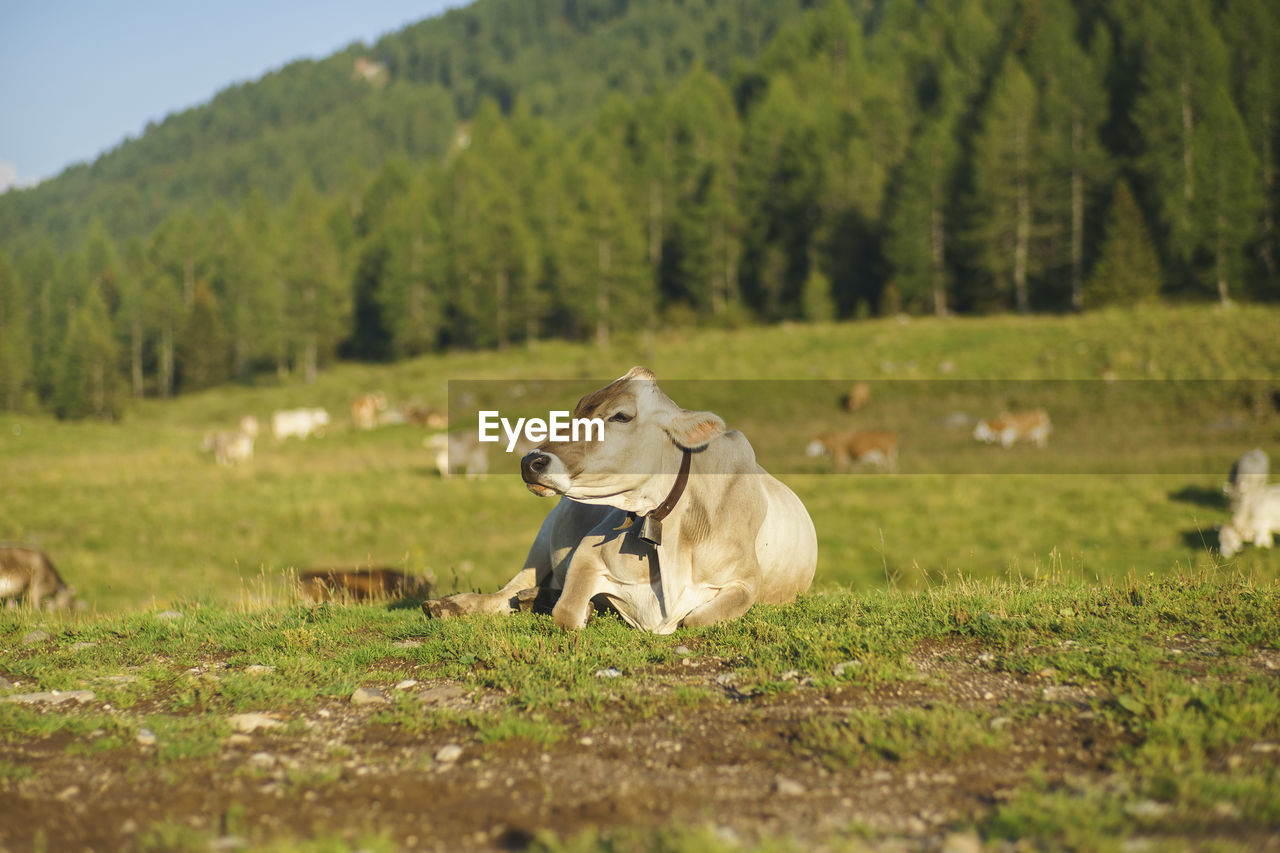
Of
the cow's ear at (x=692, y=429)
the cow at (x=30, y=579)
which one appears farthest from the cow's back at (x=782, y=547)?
the cow at (x=30, y=579)

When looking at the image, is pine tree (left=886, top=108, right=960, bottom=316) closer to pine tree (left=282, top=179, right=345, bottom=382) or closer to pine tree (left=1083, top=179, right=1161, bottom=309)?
pine tree (left=1083, top=179, right=1161, bottom=309)

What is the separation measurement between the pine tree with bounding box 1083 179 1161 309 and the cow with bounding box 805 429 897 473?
37.4m

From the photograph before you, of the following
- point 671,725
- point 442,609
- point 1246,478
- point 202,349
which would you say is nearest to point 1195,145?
point 1246,478

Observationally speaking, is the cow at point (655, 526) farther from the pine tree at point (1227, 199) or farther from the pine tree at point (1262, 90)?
the pine tree at point (1262, 90)

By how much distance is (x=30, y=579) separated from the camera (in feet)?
49.3

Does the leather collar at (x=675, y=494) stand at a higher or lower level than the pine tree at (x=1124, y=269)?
lower

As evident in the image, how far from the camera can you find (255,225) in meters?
114

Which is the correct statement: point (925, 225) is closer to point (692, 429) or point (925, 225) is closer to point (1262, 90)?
point (1262, 90)

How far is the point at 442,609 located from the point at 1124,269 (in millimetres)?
63772

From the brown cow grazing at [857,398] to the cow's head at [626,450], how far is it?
35.2 metres

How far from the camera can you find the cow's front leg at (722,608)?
7027 millimetres

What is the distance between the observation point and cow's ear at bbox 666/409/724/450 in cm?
651

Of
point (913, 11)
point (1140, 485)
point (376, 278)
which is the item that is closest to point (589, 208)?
point (376, 278)

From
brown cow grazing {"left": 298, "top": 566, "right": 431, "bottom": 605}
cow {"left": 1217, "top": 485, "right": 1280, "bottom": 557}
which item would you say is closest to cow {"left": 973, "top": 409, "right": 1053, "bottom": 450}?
cow {"left": 1217, "top": 485, "right": 1280, "bottom": 557}
